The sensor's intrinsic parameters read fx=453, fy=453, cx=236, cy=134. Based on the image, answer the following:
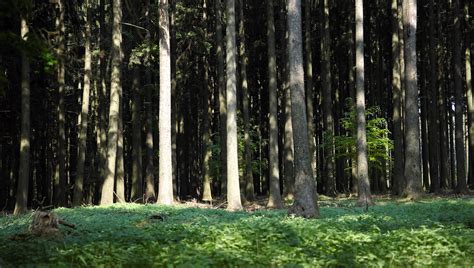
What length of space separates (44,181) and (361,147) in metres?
25.7

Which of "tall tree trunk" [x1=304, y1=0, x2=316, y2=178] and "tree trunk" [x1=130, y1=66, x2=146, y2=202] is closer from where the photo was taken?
"tall tree trunk" [x1=304, y1=0, x2=316, y2=178]

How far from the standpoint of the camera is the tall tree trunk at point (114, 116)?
771 inches

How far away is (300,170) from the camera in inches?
504

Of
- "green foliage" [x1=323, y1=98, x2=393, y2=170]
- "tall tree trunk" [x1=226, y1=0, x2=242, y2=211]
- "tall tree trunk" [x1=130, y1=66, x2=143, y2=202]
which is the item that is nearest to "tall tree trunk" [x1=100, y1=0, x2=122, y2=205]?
"tall tree trunk" [x1=130, y1=66, x2=143, y2=202]

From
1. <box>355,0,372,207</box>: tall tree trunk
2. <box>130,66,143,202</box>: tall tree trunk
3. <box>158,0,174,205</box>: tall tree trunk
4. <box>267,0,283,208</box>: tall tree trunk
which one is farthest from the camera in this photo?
<box>130,66,143,202</box>: tall tree trunk

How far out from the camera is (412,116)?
64.4 ft

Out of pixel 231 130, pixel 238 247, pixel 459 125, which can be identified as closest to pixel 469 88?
pixel 459 125

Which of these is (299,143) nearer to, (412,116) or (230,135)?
(230,135)

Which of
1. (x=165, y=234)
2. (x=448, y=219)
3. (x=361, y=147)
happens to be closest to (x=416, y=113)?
(x=361, y=147)

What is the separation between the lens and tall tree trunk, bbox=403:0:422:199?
1942 centimetres

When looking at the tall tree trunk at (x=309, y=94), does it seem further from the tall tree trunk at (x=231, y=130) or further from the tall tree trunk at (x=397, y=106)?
the tall tree trunk at (x=231, y=130)

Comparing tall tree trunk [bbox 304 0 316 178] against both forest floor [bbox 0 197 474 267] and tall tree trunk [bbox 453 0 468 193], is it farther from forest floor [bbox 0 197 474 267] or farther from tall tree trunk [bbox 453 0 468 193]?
forest floor [bbox 0 197 474 267]

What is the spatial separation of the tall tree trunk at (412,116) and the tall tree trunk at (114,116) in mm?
12613

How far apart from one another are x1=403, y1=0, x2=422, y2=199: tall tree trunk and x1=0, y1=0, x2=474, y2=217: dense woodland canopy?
5 cm
